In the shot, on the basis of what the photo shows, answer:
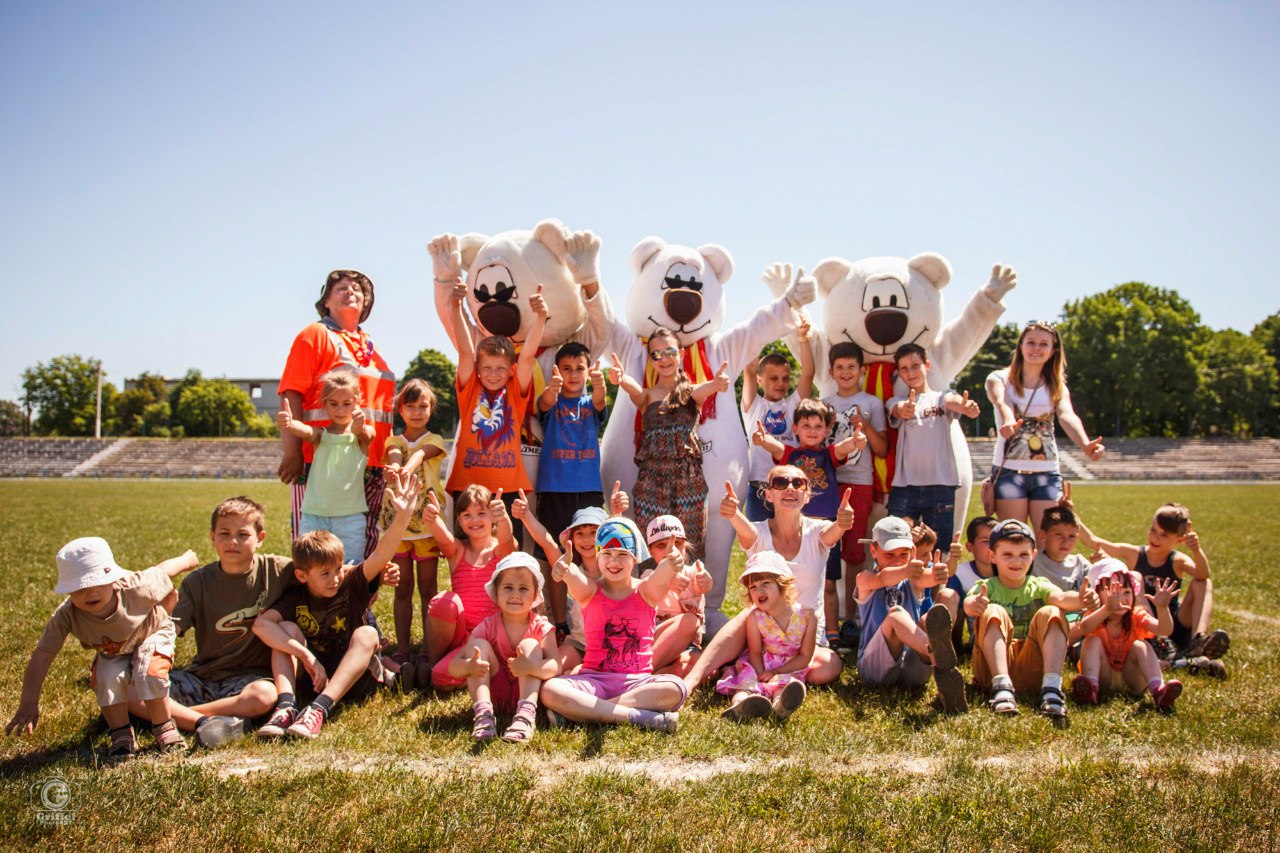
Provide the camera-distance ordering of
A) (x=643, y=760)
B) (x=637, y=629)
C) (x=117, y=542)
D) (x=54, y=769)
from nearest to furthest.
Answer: (x=54, y=769) → (x=643, y=760) → (x=637, y=629) → (x=117, y=542)

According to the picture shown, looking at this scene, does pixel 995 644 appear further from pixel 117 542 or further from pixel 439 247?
pixel 117 542

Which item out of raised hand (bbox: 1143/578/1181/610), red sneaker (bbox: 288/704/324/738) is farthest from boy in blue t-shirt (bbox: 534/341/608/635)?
raised hand (bbox: 1143/578/1181/610)

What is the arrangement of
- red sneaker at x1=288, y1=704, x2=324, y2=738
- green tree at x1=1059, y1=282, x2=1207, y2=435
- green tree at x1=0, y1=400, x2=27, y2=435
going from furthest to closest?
green tree at x1=0, y1=400, x2=27, y2=435 < green tree at x1=1059, y1=282, x2=1207, y2=435 < red sneaker at x1=288, y1=704, x2=324, y2=738

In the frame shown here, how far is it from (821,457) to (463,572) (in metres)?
2.81

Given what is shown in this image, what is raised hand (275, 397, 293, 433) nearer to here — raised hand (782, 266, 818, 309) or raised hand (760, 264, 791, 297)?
raised hand (782, 266, 818, 309)

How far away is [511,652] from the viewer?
15.6 feet

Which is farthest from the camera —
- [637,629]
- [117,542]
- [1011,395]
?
[117,542]

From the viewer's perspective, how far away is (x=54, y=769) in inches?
146

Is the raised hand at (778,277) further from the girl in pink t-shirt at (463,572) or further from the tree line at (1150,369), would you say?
the tree line at (1150,369)

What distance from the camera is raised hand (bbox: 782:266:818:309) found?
6926 millimetres

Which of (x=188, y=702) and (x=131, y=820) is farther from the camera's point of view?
(x=188, y=702)

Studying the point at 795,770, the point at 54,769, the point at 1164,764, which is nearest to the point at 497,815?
the point at 795,770

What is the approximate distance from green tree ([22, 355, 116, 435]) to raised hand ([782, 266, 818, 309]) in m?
81.1

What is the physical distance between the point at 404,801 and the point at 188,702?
68.2 inches
